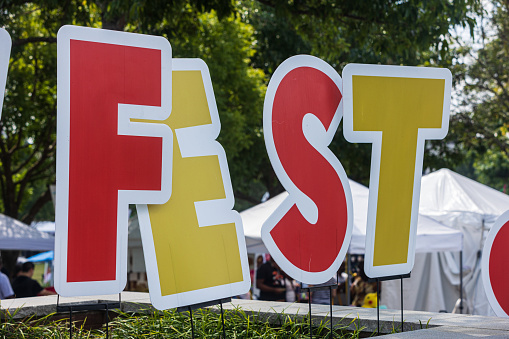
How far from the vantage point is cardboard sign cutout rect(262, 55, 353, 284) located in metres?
4.38

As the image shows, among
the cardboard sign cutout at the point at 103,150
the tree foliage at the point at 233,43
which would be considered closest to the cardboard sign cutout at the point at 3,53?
the cardboard sign cutout at the point at 103,150

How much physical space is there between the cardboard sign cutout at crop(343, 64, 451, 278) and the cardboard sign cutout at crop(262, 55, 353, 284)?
169 mm

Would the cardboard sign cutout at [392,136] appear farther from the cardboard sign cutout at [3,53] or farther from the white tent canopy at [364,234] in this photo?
the white tent canopy at [364,234]

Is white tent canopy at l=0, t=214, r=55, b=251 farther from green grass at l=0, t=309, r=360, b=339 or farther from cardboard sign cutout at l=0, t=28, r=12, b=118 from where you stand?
cardboard sign cutout at l=0, t=28, r=12, b=118

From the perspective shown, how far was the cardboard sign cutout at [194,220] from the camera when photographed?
4.03 metres

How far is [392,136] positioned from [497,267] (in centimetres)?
122

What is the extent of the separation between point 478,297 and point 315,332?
8706mm

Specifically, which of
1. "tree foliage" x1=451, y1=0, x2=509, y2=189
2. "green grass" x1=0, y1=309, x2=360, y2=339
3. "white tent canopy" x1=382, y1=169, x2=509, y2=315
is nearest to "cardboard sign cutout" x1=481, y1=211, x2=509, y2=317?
"green grass" x1=0, y1=309, x2=360, y2=339

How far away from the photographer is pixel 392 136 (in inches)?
188

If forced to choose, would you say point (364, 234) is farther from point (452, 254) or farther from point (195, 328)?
point (195, 328)

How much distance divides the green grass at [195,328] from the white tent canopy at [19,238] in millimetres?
7875

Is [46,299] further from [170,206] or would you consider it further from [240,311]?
[170,206]

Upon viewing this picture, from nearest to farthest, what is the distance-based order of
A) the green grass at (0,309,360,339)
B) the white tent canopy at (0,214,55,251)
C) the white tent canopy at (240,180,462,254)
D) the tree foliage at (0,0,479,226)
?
the green grass at (0,309,360,339) < the tree foliage at (0,0,479,226) < the white tent canopy at (240,180,462,254) < the white tent canopy at (0,214,55,251)

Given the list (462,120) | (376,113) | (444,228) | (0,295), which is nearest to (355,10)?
(444,228)
